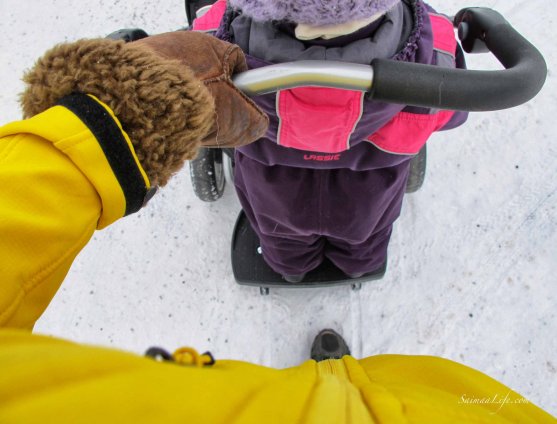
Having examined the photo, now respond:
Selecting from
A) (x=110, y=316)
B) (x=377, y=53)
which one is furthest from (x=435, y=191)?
(x=110, y=316)

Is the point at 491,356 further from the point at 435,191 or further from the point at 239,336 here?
the point at 239,336

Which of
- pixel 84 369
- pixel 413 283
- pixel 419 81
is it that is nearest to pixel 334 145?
pixel 419 81

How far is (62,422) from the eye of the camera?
181 mm

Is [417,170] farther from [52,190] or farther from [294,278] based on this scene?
[52,190]

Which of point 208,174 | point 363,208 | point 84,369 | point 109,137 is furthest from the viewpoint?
point 208,174

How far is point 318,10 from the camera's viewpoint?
36 centimetres

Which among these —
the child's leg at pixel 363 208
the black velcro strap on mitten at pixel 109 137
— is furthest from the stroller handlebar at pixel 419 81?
the child's leg at pixel 363 208

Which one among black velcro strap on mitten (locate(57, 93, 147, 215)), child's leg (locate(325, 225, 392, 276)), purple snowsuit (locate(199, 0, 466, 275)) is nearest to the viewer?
black velcro strap on mitten (locate(57, 93, 147, 215))

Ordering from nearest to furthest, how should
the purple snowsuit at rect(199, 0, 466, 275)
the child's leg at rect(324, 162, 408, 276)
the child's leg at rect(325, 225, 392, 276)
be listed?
the purple snowsuit at rect(199, 0, 466, 275)
the child's leg at rect(324, 162, 408, 276)
the child's leg at rect(325, 225, 392, 276)

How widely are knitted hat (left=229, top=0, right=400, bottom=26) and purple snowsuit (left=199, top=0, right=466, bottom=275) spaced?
5cm

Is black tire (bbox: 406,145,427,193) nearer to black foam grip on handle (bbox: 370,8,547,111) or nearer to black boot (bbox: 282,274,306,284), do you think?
black boot (bbox: 282,274,306,284)

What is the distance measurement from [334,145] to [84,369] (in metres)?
0.39

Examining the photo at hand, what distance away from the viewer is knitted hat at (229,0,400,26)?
14.0 inches

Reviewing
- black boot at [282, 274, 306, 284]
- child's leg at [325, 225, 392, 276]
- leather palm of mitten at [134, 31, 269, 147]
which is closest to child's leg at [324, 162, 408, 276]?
child's leg at [325, 225, 392, 276]
